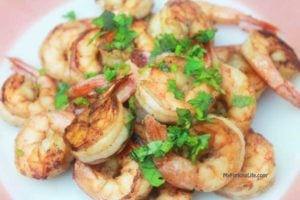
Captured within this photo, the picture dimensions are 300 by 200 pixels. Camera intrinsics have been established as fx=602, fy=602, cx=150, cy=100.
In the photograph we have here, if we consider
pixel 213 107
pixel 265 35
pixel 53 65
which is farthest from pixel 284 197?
pixel 53 65

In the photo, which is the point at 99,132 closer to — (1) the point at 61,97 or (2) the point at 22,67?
(1) the point at 61,97

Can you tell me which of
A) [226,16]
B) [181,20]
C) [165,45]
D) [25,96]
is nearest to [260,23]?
[226,16]

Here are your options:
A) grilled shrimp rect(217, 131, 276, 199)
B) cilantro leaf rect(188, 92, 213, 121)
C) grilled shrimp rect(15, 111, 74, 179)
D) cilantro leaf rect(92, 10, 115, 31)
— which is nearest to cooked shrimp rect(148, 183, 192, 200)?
grilled shrimp rect(217, 131, 276, 199)

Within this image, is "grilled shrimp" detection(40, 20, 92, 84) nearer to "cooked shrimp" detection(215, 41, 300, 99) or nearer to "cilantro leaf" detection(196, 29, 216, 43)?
"cilantro leaf" detection(196, 29, 216, 43)

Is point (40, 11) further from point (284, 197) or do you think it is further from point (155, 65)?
point (284, 197)

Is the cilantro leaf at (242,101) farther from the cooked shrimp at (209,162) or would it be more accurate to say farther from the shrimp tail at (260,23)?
the shrimp tail at (260,23)

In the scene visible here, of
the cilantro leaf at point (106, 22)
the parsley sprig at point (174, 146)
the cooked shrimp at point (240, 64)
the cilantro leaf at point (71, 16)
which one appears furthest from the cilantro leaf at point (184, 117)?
the cilantro leaf at point (71, 16)

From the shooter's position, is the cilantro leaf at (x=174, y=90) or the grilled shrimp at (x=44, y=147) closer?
the cilantro leaf at (x=174, y=90)
